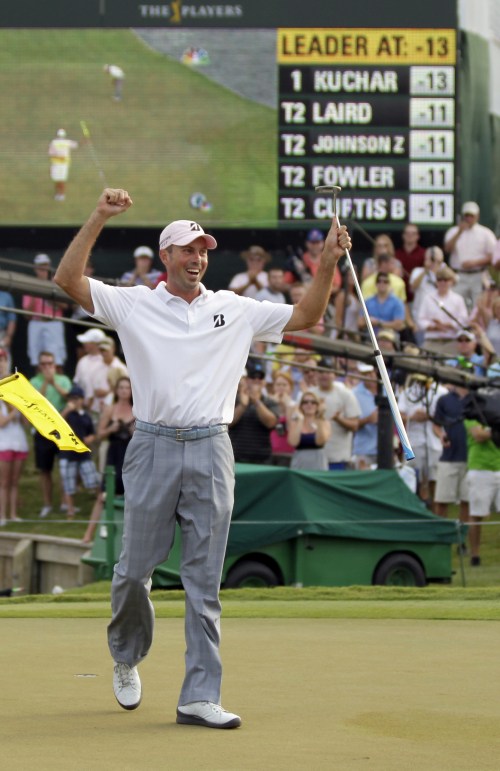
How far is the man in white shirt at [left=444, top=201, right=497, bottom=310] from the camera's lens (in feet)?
58.0

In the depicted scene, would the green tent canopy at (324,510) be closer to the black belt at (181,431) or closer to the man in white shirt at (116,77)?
the black belt at (181,431)

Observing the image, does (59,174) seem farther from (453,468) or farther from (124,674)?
(124,674)

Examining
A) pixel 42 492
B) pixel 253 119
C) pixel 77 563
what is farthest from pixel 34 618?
pixel 253 119

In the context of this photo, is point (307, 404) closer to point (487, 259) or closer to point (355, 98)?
point (487, 259)

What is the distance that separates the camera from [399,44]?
1852 cm

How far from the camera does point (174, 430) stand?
16.4 ft

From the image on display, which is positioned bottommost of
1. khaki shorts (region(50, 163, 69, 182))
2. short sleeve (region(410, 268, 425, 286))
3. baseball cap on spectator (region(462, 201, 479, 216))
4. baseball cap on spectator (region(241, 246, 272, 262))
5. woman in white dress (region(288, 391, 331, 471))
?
woman in white dress (region(288, 391, 331, 471))

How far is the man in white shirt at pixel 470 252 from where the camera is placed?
17.7 meters

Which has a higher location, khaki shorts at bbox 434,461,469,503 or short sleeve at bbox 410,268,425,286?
short sleeve at bbox 410,268,425,286

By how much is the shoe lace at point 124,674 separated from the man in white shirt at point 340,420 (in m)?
9.04

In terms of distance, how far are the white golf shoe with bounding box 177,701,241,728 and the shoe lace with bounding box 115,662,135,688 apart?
0.31 m

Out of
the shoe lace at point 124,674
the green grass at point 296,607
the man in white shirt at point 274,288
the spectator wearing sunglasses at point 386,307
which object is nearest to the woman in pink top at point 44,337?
the man in white shirt at point 274,288

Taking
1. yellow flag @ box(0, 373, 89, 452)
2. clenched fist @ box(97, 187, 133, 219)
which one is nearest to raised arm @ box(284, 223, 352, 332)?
clenched fist @ box(97, 187, 133, 219)

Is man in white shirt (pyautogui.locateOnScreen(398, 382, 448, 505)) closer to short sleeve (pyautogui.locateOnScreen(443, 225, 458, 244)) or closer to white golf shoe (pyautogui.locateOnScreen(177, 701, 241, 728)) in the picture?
short sleeve (pyautogui.locateOnScreen(443, 225, 458, 244))
